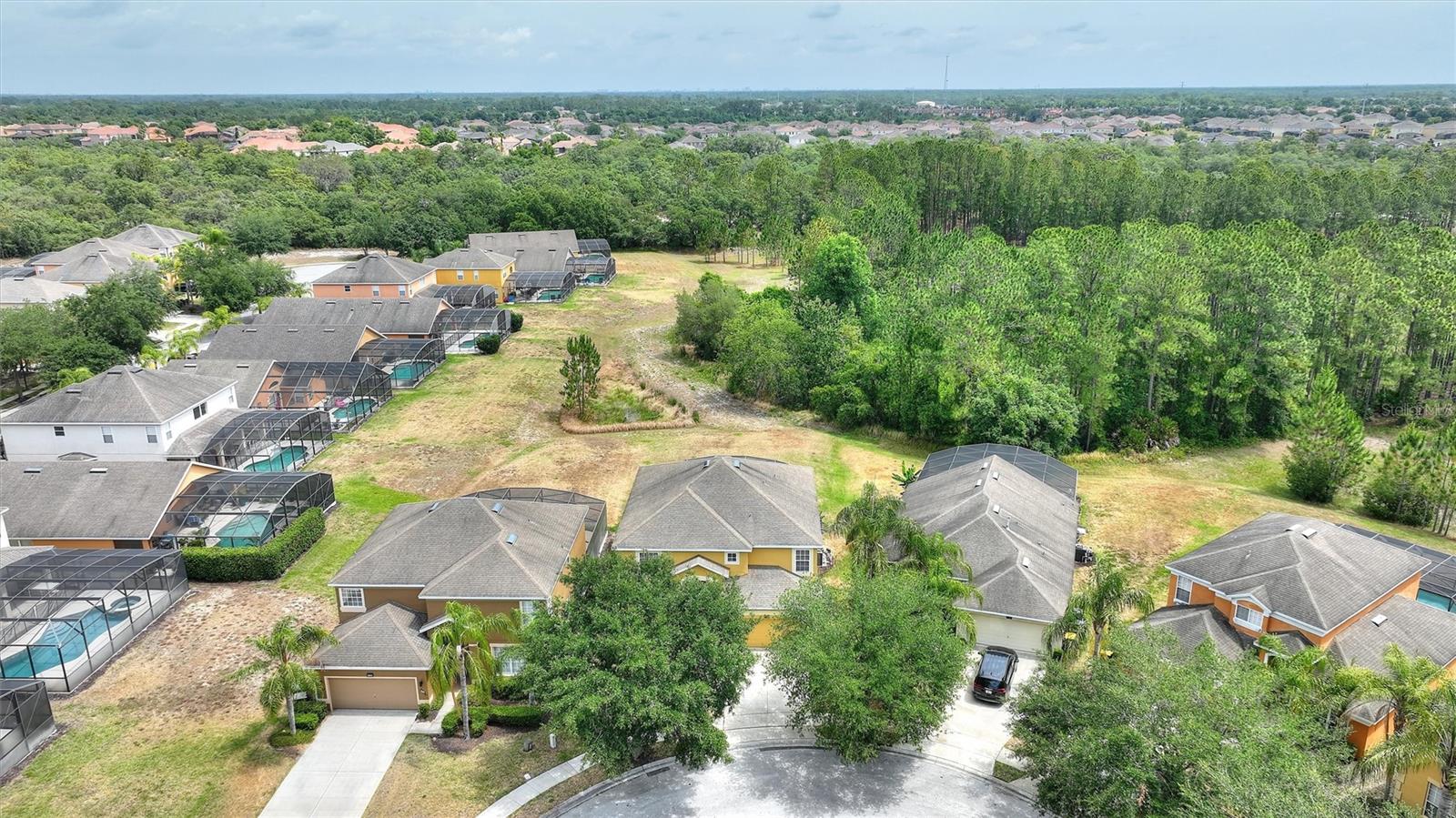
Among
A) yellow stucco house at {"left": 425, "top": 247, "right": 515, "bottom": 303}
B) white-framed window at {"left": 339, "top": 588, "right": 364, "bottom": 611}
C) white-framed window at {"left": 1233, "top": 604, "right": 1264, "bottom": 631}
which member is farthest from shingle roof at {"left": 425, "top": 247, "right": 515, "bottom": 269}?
white-framed window at {"left": 1233, "top": 604, "right": 1264, "bottom": 631}

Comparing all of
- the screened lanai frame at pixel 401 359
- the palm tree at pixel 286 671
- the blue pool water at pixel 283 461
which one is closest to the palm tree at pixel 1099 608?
the palm tree at pixel 286 671

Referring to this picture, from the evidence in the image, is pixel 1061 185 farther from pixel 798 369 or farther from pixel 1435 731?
pixel 1435 731

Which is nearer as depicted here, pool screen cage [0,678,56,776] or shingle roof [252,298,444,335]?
pool screen cage [0,678,56,776]

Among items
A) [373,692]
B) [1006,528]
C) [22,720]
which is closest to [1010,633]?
[1006,528]

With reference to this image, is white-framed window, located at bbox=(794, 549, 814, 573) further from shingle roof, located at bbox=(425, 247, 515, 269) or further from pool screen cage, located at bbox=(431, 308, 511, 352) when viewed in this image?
shingle roof, located at bbox=(425, 247, 515, 269)

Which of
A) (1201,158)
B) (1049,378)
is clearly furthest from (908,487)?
(1201,158)

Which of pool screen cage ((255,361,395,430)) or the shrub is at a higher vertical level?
pool screen cage ((255,361,395,430))
